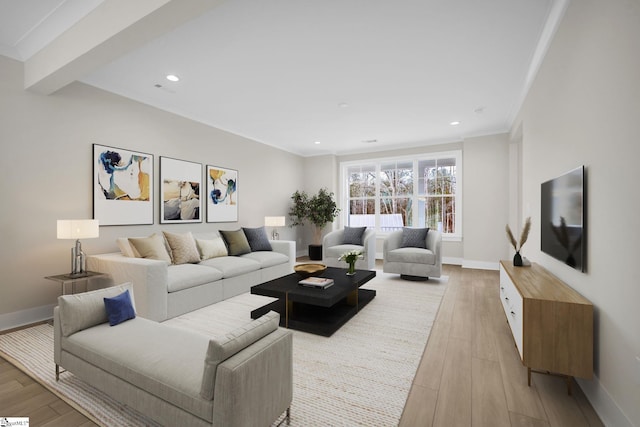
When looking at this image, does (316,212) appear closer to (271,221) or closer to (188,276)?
(271,221)

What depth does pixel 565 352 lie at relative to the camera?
5.81 ft

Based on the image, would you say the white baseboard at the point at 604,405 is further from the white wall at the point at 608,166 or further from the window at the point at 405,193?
the window at the point at 405,193

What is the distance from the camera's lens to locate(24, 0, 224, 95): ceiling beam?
1.98 meters

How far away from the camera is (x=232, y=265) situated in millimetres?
4016

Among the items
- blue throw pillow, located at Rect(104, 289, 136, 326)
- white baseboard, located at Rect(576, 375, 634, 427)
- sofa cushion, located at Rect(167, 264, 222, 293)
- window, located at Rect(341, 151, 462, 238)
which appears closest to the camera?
white baseboard, located at Rect(576, 375, 634, 427)

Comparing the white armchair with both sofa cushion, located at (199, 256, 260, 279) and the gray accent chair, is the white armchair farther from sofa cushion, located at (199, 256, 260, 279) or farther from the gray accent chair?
sofa cushion, located at (199, 256, 260, 279)

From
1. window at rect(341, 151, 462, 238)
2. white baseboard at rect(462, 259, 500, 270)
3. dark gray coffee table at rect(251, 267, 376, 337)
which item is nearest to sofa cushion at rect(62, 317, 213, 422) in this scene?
dark gray coffee table at rect(251, 267, 376, 337)

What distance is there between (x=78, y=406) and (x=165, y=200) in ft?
10.00

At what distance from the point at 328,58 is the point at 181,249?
2977mm

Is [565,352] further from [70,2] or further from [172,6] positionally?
[70,2]

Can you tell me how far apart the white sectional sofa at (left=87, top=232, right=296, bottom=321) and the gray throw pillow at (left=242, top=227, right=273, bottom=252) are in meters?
0.43

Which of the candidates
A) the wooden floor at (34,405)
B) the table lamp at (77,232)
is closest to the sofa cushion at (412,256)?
the table lamp at (77,232)

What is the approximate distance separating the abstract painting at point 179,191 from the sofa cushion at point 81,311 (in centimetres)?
238

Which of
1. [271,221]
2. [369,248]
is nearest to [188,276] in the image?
[271,221]
